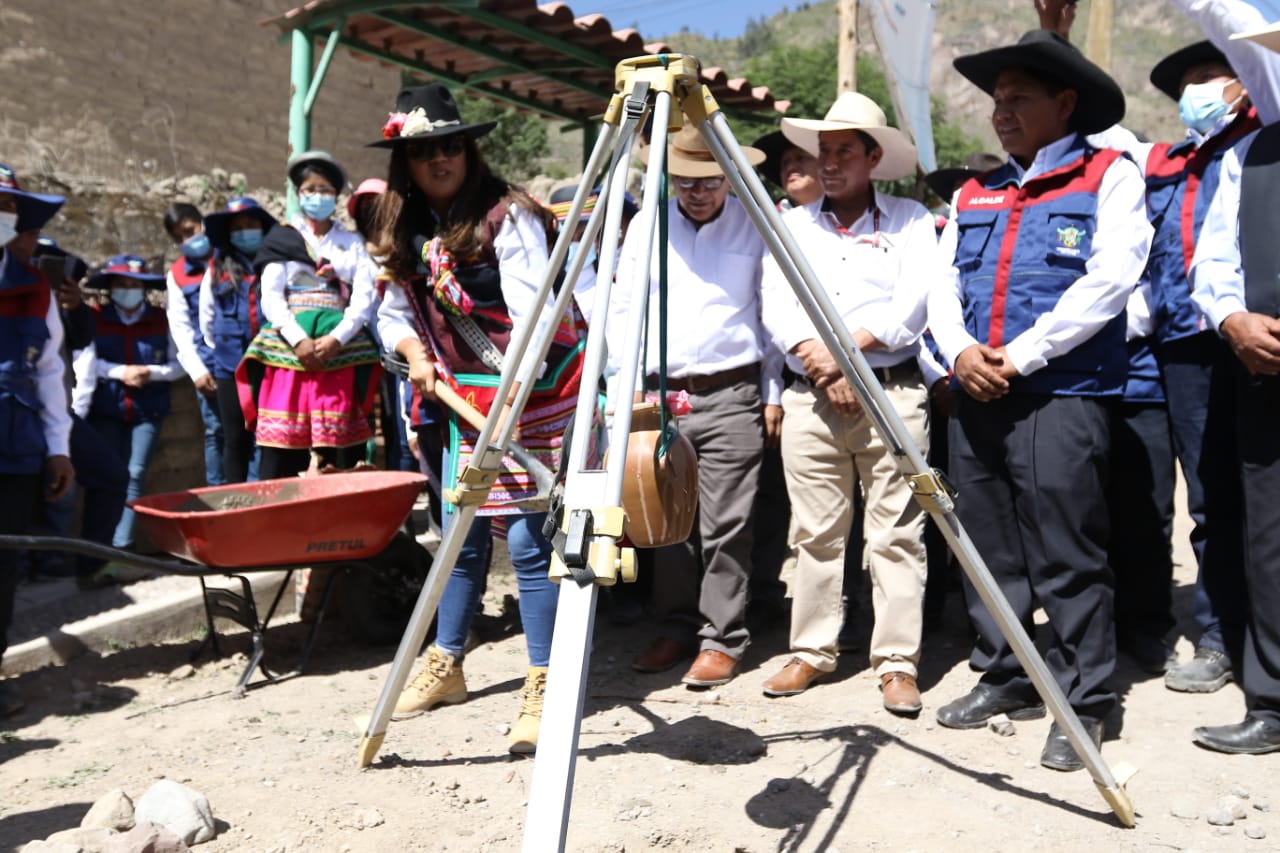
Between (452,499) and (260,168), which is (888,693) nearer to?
(452,499)

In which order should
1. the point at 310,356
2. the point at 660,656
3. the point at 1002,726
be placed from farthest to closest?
1. the point at 310,356
2. the point at 660,656
3. the point at 1002,726

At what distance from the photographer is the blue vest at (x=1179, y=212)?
3711mm

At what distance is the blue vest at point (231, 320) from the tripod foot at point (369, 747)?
304cm

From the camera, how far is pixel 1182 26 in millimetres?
92125

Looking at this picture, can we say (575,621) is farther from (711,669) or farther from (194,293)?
(194,293)

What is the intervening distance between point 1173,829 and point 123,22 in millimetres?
13050

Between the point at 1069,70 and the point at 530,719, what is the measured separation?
8.70 ft

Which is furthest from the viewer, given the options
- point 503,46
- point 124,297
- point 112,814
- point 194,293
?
point 503,46

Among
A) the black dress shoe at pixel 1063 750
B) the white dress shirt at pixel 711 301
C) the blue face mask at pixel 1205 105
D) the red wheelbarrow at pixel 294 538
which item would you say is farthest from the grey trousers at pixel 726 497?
the blue face mask at pixel 1205 105

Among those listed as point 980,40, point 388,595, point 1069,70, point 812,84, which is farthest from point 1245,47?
point 980,40

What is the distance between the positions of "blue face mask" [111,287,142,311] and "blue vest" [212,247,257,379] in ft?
2.48

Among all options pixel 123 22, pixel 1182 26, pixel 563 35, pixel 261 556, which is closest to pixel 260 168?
pixel 123 22

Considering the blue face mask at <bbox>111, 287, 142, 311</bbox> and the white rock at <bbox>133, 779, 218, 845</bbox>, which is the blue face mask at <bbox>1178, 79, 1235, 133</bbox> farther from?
the blue face mask at <bbox>111, 287, 142, 311</bbox>

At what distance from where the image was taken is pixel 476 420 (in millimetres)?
3467
